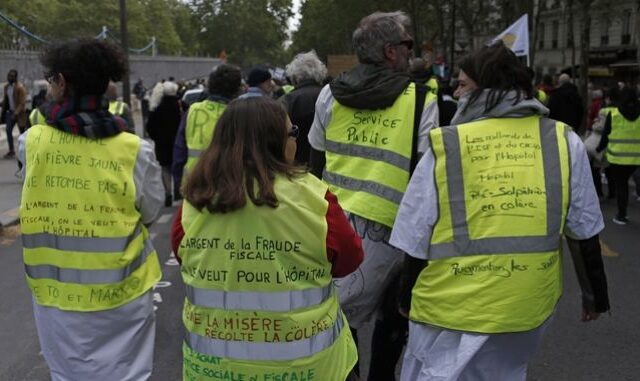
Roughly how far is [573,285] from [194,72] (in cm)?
5297

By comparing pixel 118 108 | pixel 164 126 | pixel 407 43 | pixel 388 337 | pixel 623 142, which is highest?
pixel 407 43

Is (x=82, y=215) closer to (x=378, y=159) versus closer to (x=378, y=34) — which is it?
(x=378, y=159)

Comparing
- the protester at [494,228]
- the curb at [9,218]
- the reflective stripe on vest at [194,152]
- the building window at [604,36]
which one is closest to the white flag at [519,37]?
the reflective stripe on vest at [194,152]

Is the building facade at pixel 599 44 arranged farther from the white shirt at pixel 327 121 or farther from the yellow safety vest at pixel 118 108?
the white shirt at pixel 327 121

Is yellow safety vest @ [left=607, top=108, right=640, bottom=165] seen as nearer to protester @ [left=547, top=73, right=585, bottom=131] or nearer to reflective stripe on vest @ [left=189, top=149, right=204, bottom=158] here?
protester @ [left=547, top=73, right=585, bottom=131]

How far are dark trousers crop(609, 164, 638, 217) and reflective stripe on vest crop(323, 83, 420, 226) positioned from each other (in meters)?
6.83

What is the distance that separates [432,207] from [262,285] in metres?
0.76

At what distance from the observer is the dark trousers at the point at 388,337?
3.35 m

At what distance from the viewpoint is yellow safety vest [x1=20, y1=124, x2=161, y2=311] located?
281 cm

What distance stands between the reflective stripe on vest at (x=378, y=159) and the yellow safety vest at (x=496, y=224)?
62 cm

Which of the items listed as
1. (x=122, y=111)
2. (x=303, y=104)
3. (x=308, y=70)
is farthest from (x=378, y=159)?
(x=308, y=70)

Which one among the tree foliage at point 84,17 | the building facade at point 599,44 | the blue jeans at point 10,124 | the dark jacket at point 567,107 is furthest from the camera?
the tree foliage at point 84,17

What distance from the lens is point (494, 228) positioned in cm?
255

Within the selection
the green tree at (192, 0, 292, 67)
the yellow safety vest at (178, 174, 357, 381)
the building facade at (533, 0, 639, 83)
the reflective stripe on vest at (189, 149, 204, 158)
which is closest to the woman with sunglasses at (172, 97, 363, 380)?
the yellow safety vest at (178, 174, 357, 381)
